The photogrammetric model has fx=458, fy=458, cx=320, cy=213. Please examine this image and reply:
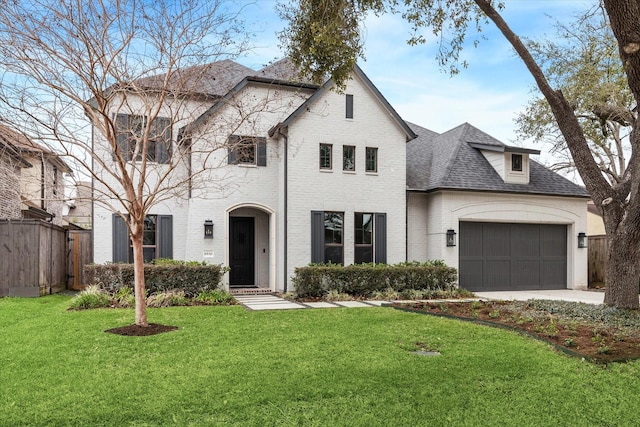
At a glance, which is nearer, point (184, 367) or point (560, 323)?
point (184, 367)

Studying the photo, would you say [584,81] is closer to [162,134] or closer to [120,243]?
[162,134]

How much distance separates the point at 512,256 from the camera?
50.9 feet

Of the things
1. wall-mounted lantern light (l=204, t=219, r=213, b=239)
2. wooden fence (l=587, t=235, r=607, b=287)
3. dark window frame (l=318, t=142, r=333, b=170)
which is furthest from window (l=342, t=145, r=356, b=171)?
wooden fence (l=587, t=235, r=607, b=287)

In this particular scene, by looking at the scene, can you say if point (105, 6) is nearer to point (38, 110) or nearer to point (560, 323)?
point (38, 110)

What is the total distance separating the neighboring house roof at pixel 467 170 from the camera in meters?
15.0

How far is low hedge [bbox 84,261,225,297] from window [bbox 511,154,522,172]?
10802mm

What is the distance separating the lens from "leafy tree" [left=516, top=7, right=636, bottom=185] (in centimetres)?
1288

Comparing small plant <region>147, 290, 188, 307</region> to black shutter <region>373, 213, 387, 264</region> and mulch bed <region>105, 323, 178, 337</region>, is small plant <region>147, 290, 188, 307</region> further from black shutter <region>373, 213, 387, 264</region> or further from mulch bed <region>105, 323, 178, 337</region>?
black shutter <region>373, 213, 387, 264</region>

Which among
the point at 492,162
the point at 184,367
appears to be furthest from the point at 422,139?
the point at 184,367

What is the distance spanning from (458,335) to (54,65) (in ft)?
24.5

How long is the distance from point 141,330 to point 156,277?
13.6 feet

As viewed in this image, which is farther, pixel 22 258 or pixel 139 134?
pixel 22 258

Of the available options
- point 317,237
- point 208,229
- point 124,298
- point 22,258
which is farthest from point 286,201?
point 22,258

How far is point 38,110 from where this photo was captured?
7145mm
